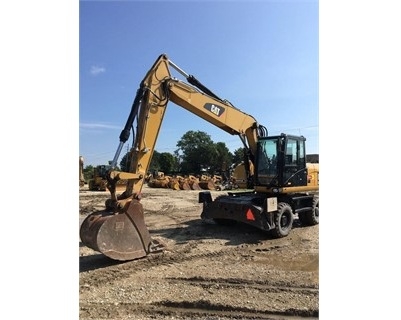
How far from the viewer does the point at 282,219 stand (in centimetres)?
371

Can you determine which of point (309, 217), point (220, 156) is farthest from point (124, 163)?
point (309, 217)

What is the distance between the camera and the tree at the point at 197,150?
2.62 m

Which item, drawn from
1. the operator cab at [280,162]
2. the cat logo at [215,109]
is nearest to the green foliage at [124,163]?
the cat logo at [215,109]

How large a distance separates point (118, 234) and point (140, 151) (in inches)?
27.3

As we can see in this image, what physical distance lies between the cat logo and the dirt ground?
130 cm

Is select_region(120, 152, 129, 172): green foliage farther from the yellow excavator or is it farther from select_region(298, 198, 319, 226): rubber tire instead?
select_region(298, 198, 319, 226): rubber tire

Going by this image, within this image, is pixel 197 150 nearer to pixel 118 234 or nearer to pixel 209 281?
pixel 118 234

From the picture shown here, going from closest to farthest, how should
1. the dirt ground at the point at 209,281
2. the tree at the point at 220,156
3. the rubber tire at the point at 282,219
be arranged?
the dirt ground at the point at 209,281, the tree at the point at 220,156, the rubber tire at the point at 282,219

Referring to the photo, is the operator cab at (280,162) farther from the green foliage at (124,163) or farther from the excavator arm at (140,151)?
the green foliage at (124,163)

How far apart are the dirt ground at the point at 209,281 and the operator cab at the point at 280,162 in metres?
0.60

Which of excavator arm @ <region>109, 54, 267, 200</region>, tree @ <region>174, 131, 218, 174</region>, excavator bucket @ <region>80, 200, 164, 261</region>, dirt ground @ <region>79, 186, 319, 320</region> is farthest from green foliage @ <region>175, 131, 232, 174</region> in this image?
dirt ground @ <region>79, 186, 319, 320</region>
